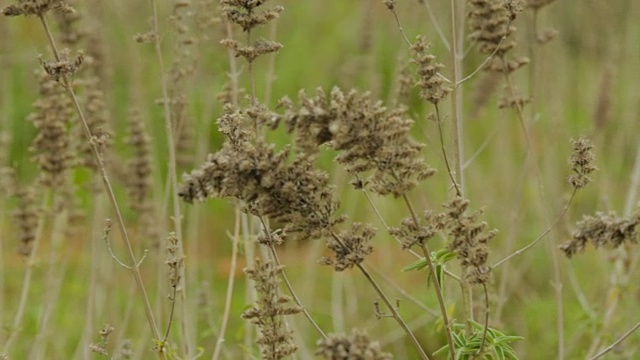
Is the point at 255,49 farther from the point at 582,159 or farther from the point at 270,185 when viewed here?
the point at 582,159

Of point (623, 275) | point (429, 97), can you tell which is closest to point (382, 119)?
point (429, 97)

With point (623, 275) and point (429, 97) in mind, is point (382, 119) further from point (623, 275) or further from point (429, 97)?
point (623, 275)

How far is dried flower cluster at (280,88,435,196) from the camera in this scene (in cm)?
166

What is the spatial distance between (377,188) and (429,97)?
16.7 inches

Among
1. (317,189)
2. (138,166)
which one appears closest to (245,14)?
(317,189)

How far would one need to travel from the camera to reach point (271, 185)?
1713mm

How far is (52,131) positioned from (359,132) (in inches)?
67.5

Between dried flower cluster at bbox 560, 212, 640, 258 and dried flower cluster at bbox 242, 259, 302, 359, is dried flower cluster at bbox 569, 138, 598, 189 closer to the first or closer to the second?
dried flower cluster at bbox 560, 212, 640, 258

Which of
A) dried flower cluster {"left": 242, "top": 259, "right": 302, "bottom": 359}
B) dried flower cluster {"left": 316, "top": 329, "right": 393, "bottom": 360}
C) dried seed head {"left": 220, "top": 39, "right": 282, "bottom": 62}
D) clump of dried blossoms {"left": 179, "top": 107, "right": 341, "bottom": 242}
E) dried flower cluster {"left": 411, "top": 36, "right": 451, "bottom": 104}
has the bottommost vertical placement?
dried flower cluster {"left": 316, "top": 329, "right": 393, "bottom": 360}

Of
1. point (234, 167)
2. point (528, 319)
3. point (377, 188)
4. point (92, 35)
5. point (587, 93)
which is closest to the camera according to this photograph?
point (234, 167)

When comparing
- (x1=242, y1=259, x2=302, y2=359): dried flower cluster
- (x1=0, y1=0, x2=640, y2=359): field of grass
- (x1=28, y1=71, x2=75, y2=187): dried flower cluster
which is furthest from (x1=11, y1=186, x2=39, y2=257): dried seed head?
(x1=242, y1=259, x2=302, y2=359): dried flower cluster

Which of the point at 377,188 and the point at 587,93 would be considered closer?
the point at 377,188

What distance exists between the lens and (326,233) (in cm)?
184

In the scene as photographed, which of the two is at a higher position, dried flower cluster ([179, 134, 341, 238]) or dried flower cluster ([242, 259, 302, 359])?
dried flower cluster ([179, 134, 341, 238])
